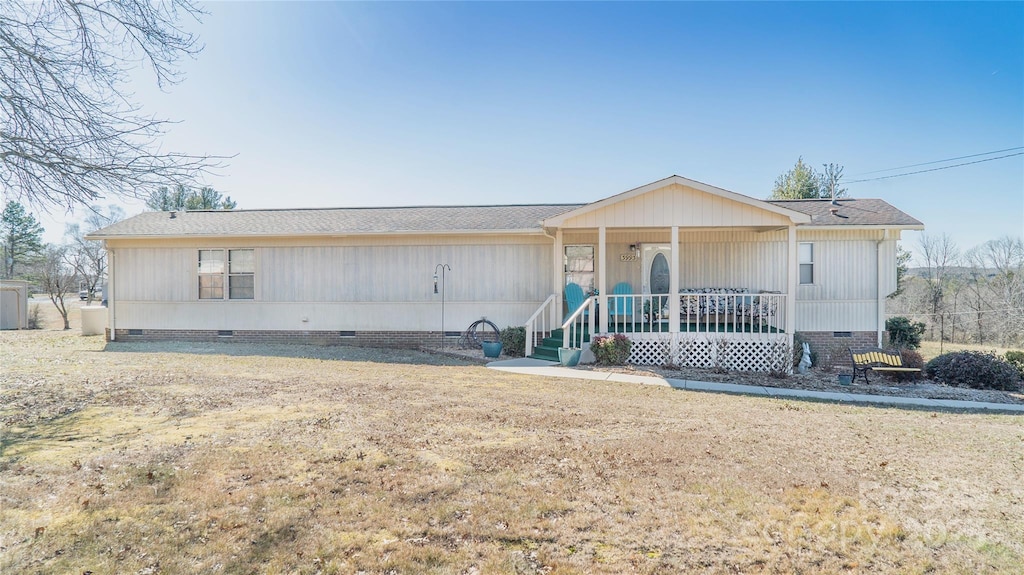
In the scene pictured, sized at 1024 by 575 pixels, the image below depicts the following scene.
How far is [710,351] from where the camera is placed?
426 inches

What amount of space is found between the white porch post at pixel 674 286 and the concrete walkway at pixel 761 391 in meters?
1.84

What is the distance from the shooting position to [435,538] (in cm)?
311

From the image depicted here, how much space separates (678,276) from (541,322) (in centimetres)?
354

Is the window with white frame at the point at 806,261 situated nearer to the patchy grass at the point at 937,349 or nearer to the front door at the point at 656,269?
the front door at the point at 656,269

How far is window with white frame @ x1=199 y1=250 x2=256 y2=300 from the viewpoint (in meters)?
13.7

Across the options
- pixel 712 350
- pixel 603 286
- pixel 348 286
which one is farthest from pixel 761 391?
pixel 348 286

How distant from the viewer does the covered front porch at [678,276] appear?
10500 mm

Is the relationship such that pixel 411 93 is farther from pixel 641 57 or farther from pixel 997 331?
pixel 997 331

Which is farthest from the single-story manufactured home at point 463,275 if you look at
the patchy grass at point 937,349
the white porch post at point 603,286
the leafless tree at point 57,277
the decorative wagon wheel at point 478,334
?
the leafless tree at point 57,277

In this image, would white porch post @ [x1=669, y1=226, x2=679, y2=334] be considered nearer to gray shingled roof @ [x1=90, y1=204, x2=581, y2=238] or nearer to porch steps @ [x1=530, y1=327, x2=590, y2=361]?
porch steps @ [x1=530, y1=327, x2=590, y2=361]

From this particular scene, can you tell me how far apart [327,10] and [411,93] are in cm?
428

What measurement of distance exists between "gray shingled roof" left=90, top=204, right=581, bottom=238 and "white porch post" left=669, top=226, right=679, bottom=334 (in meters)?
3.48

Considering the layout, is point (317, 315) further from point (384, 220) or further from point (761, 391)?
point (761, 391)

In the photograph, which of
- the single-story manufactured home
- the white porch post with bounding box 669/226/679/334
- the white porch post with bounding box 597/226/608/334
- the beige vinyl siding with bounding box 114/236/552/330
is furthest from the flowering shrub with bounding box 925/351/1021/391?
the beige vinyl siding with bounding box 114/236/552/330
